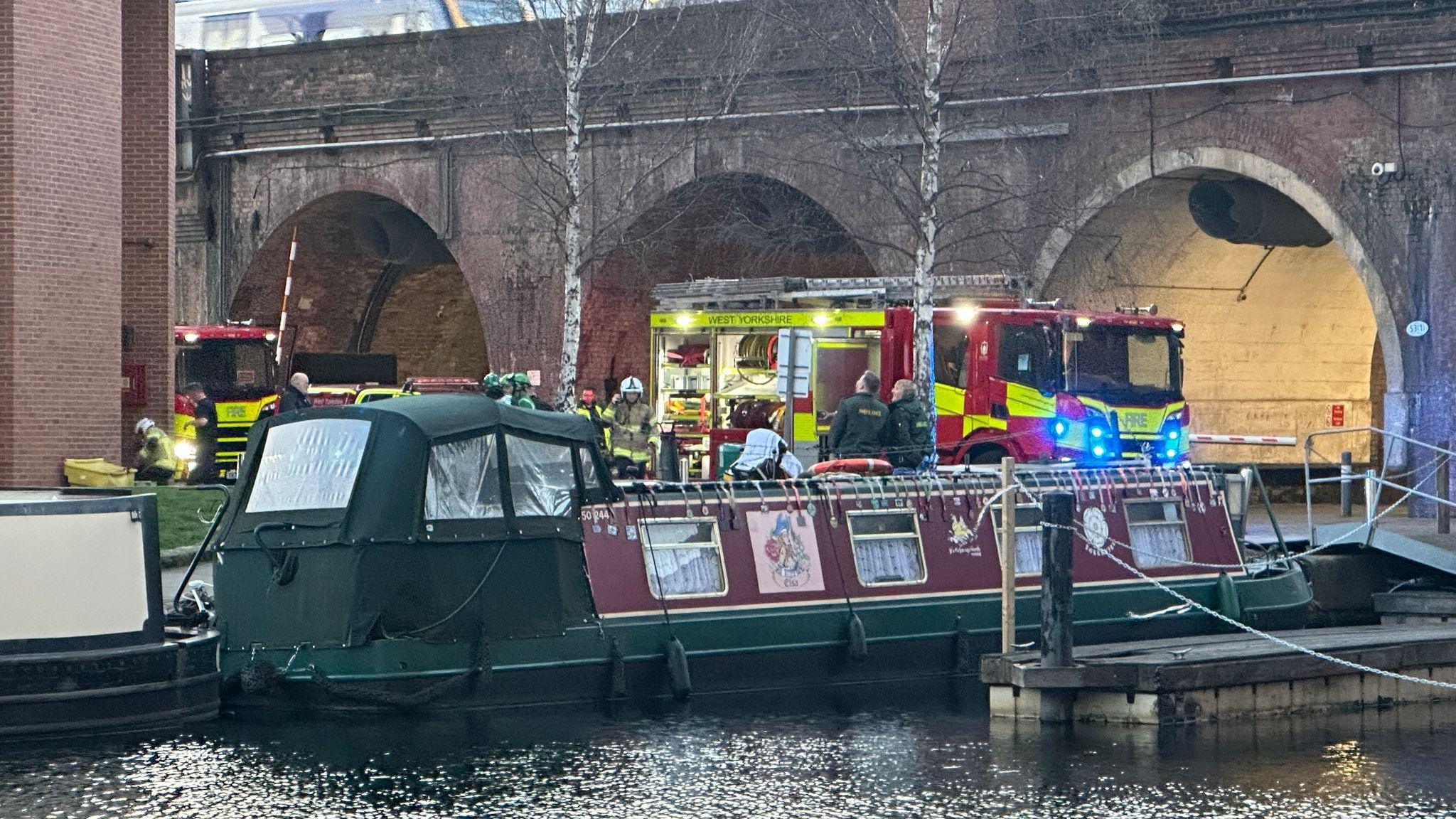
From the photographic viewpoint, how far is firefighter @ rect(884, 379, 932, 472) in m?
18.2

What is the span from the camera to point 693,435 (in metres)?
26.1

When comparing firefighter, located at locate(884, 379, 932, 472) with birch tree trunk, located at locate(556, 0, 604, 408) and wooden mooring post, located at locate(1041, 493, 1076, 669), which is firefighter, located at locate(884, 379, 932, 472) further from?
birch tree trunk, located at locate(556, 0, 604, 408)

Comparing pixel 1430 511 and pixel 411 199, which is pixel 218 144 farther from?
pixel 1430 511

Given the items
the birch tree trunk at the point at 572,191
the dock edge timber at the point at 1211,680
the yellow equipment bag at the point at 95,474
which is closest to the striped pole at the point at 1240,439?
the birch tree trunk at the point at 572,191

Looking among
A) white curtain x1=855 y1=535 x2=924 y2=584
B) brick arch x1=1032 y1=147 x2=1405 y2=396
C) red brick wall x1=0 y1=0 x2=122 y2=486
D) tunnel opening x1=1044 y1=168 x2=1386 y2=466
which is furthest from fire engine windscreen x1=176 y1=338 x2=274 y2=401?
white curtain x1=855 y1=535 x2=924 y2=584

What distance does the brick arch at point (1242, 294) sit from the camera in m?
26.4

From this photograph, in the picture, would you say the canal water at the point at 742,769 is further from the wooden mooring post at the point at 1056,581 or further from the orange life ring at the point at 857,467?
the orange life ring at the point at 857,467

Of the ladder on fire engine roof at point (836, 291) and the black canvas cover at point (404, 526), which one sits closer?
the black canvas cover at point (404, 526)

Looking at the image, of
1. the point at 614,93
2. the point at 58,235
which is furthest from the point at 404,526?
the point at 614,93

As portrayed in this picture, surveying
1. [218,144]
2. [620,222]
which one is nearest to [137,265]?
[620,222]

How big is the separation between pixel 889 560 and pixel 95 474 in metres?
9.20

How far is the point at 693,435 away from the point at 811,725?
12999mm

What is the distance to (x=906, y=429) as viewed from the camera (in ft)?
59.9

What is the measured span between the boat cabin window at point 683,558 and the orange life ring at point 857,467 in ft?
6.11
